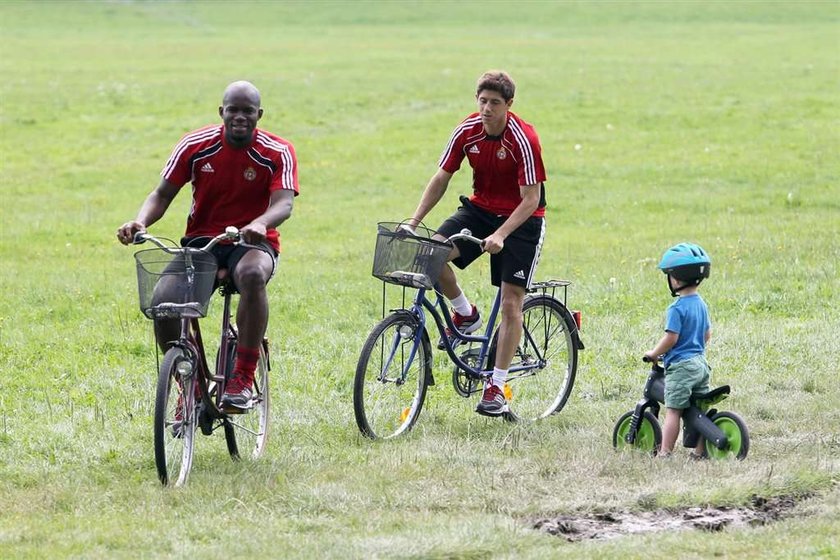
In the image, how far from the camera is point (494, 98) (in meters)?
8.48

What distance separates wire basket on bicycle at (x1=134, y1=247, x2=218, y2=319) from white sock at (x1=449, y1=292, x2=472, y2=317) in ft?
7.71

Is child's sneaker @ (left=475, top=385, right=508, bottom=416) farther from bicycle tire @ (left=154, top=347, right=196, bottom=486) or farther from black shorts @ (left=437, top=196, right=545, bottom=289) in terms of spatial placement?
bicycle tire @ (left=154, top=347, right=196, bottom=486)

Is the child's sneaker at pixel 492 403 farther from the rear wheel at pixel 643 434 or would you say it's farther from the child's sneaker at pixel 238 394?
the child's sneaker at pixel 238 394

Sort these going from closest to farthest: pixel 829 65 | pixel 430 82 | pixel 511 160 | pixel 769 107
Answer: pixel 511 160 < pixel 769 107 < pixel 430 82 < pixel 829 65

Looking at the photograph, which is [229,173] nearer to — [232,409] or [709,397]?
[232,409]

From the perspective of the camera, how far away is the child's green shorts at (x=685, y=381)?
309 inches

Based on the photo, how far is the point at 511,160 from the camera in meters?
8.62

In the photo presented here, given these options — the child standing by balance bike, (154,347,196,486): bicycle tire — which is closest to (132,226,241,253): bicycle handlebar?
(154,347,196,486): bicycle tire

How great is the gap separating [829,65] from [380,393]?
119 ft

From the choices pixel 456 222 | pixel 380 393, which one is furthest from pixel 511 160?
pixel 380 393

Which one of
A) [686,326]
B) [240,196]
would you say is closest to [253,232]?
[240,196]

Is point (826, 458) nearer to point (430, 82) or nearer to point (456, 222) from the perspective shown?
point (456, 222)

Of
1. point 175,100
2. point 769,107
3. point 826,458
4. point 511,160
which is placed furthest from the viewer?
point 175,100

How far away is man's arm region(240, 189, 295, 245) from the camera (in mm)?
7238
